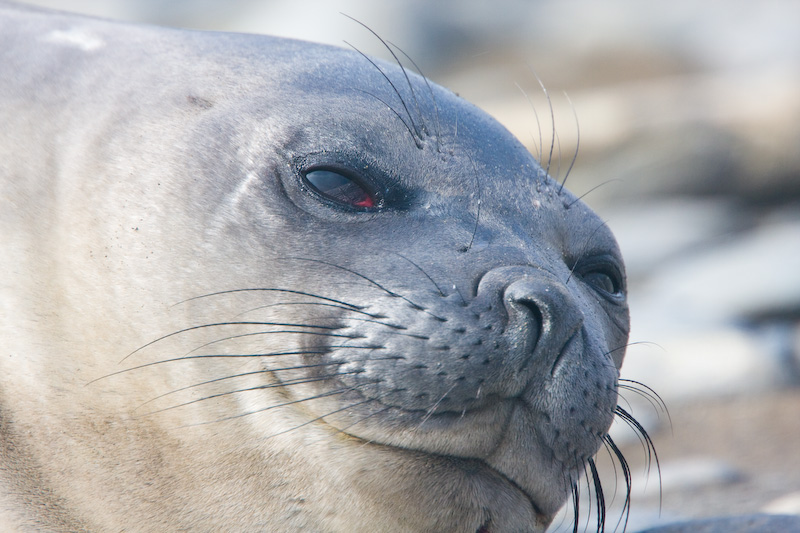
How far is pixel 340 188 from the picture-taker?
2285 mm

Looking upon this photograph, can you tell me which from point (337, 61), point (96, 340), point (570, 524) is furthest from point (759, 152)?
point (96, 340)

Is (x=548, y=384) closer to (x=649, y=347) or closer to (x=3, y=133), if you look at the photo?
(x=3, y=133)

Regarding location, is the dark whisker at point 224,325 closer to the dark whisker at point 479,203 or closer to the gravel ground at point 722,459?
the dark whisker at point 479,203

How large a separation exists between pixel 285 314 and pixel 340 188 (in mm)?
355

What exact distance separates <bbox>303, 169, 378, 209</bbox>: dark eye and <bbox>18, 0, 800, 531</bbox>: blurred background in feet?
2.97

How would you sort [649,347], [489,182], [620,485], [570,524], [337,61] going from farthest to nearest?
[649,347]
[620,485]
[570,524]
[337,61]
[489,182]

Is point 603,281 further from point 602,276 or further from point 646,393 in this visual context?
point 646,393

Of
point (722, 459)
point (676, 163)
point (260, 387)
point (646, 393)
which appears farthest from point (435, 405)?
point (676, 163)

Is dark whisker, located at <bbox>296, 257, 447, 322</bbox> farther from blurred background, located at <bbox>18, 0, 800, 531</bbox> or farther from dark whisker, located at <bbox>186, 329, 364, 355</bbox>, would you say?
blurred background, located at <bbox>18, 0, 800, 531</bbox>

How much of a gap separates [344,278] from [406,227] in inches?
8.7

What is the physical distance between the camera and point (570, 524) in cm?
405

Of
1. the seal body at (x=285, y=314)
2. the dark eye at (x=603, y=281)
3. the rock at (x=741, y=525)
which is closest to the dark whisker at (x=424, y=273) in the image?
the seal body at (x=285, y=314)

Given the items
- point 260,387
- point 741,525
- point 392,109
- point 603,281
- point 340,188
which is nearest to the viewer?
point 260,387

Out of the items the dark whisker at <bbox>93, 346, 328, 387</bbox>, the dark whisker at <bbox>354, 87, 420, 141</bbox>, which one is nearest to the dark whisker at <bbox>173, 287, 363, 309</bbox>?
the dark whisker at <bbox>93, 346, 328, 387</bbox>
